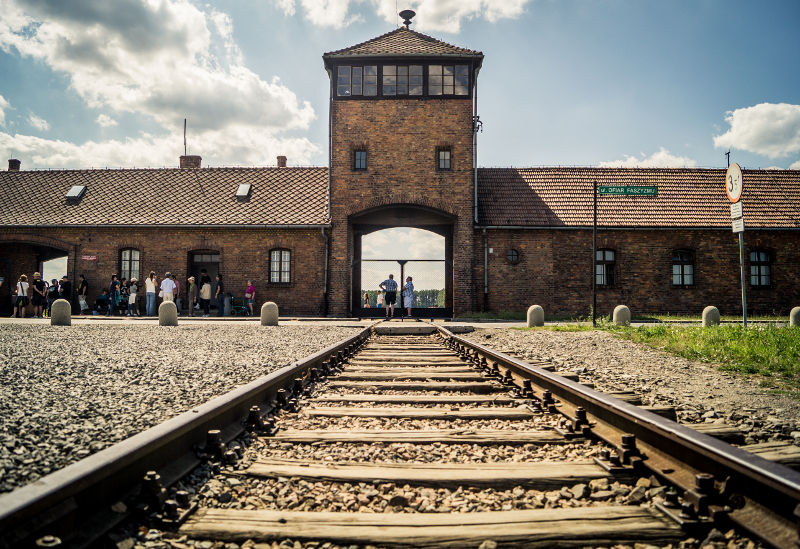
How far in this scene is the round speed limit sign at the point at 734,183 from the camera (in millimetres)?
9195

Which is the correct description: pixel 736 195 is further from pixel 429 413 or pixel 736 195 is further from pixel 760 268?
pixel 760 268

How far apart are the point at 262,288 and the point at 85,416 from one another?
59.9ft

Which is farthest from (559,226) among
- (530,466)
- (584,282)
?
(530,466)

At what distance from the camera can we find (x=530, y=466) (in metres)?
2.56

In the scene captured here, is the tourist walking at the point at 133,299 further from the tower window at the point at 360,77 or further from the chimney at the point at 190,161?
the tower window at the point at 360,77

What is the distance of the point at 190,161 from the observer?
88.4 feet

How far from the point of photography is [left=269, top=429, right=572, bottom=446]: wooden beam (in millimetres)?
3053

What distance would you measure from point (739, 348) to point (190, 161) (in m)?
27.1

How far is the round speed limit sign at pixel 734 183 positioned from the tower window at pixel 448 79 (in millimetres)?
12588

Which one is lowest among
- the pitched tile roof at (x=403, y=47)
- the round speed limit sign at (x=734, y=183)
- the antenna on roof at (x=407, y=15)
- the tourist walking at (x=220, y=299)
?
the tourist walking at (x=220, y=299)

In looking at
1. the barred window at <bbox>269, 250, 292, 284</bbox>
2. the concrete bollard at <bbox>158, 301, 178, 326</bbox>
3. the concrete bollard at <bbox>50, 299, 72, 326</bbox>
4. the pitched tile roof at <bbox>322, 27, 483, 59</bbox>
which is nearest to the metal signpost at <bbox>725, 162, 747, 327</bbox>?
the pitched tile roof at <bbox>322, 27, 483, 59</bbox>

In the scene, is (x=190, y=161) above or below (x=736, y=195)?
above

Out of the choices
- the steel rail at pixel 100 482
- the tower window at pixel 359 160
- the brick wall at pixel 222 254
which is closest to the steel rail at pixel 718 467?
the steel rail at pixel 100 482

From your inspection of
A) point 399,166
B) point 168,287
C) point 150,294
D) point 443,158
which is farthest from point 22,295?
point 443,158
